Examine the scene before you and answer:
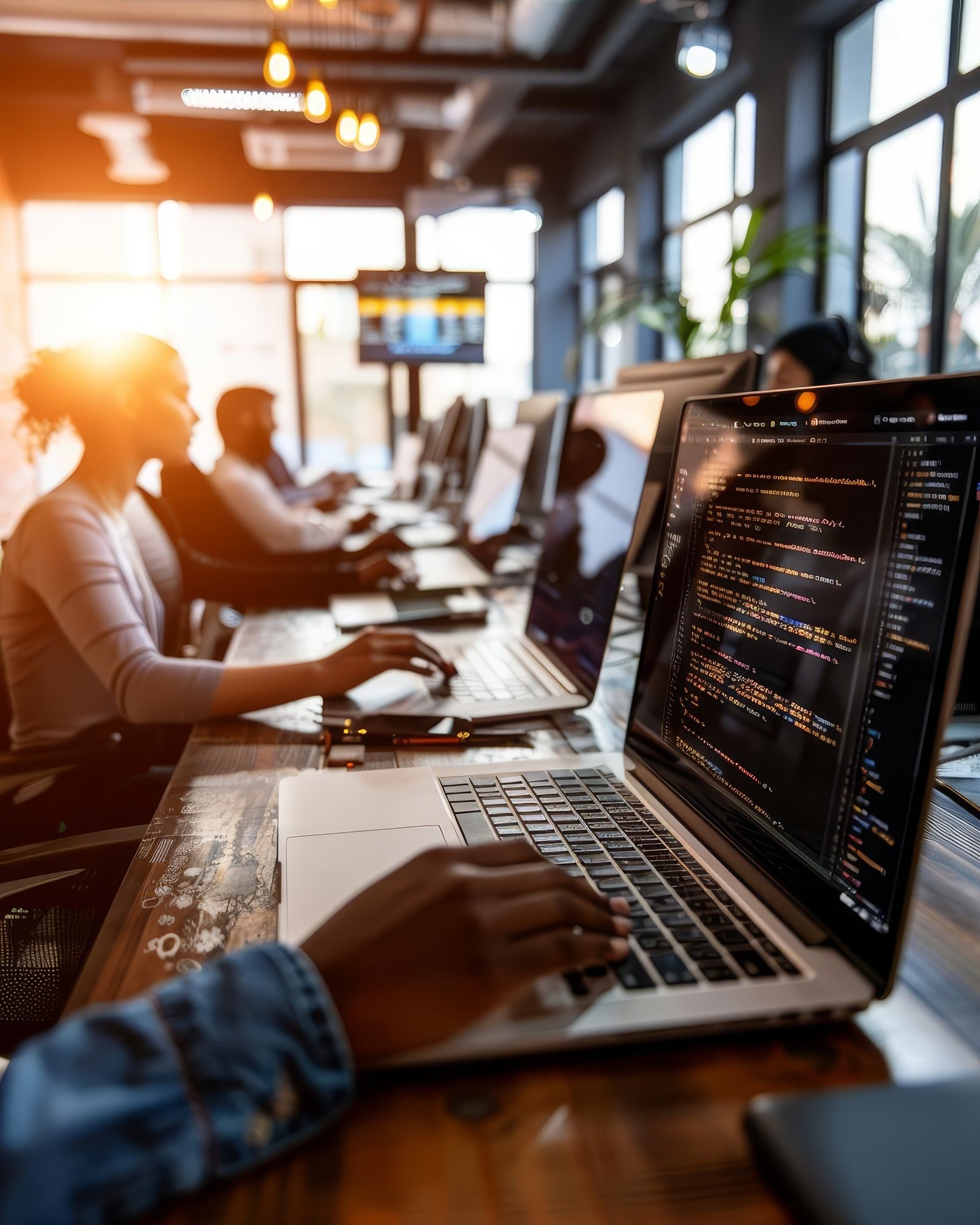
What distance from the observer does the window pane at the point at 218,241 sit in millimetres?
8641

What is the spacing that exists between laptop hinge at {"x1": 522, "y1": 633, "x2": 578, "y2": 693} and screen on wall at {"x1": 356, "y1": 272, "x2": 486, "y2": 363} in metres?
4.65

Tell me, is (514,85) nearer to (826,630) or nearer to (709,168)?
(709,168)

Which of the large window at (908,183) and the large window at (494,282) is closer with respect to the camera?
the large window at (908,183)

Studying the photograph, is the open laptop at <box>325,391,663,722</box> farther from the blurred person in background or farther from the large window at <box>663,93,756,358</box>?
the large window at <box>663,93,756,358</box>

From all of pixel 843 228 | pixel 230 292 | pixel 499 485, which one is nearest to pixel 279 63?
pixel 499 485

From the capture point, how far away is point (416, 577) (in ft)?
7.10

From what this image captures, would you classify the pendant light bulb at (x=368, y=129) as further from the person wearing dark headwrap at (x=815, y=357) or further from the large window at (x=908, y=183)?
the person wearing dark headwrap at (x=815, y=357)

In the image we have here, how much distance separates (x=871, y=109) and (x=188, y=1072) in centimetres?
531

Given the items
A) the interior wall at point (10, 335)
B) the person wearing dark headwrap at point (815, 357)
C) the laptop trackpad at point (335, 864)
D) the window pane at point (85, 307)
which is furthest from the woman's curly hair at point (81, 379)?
the window pane at point (85, 307)

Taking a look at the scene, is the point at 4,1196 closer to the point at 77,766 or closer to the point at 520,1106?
the point at 520,1106

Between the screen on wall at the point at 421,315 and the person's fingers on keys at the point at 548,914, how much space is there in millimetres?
5572

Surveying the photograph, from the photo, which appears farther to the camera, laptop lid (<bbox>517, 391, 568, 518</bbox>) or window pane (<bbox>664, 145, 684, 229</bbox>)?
window pane (<bbox>664, 145, 684, 229</bbox>)

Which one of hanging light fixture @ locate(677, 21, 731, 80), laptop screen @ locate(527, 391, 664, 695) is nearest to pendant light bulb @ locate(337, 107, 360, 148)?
hanging light fixture @ locate(677, 21, 731, 80)

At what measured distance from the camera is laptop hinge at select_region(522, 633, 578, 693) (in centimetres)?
125
